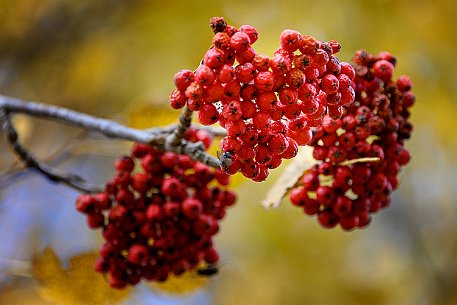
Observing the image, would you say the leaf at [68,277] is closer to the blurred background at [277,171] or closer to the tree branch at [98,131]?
the tree branch at [98,131]

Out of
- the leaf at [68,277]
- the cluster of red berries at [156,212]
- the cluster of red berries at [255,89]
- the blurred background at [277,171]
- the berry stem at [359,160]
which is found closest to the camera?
the cluster of red berries at [255,89]

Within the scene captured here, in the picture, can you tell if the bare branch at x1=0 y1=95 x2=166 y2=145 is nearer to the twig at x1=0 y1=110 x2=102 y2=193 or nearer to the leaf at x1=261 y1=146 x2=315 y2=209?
the twig at x1=0 y1=110 x2=102 y2=193

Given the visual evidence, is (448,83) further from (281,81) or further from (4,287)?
(4,287)

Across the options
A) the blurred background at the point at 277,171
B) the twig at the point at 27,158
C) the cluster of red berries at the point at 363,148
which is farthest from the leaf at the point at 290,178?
the blurred background at the point at 277,171

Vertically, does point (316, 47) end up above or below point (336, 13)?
below

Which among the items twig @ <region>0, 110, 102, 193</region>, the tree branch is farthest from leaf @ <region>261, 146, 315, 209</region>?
twig @ <region>0, 110, 102, 193</region>

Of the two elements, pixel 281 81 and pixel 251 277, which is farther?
pixel 251 277

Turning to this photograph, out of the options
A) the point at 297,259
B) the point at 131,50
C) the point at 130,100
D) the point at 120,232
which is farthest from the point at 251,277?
the point at 120,232
